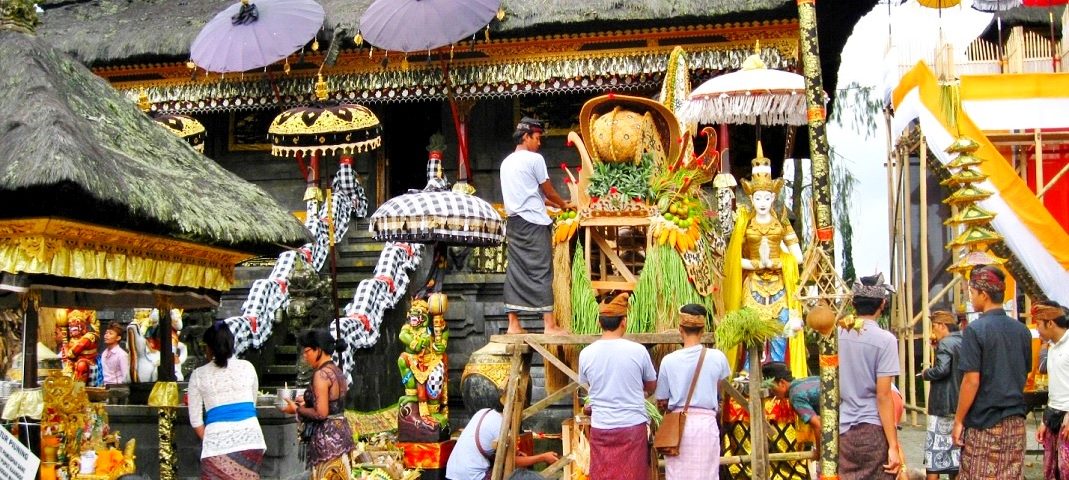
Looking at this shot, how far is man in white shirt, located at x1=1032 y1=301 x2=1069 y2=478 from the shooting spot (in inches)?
309

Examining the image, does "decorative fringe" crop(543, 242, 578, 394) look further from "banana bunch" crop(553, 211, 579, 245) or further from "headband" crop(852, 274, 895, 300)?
"headband" crop(852, 274, 895, 300)

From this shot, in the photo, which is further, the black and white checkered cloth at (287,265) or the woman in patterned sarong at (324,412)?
the black and white checkered cloth at (287,265)

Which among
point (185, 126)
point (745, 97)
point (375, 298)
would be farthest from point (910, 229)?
point (185, 126)

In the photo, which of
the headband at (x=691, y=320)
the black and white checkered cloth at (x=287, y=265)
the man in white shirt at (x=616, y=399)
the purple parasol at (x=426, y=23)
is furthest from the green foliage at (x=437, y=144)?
the headband at (x=691, y=320)

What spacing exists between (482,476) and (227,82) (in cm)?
1046

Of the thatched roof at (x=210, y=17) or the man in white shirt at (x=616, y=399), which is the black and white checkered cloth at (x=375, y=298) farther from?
the man in white shirt at (x=616, y=399)

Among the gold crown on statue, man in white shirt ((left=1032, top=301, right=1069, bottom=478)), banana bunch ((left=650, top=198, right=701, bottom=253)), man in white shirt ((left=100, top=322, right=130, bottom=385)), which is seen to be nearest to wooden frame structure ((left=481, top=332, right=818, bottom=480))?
banana bunch ((left=650, top=198, right=701, bottom=253))

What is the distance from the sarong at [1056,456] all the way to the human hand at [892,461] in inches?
60.3

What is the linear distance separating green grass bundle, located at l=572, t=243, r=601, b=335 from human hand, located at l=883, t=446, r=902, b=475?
8.37ft

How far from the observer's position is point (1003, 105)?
15.4 m

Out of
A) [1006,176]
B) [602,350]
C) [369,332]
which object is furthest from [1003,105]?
[602,350]

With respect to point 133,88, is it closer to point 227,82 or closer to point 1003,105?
point 227,82

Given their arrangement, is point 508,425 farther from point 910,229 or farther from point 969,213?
point 910,229

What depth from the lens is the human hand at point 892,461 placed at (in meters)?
7.09
